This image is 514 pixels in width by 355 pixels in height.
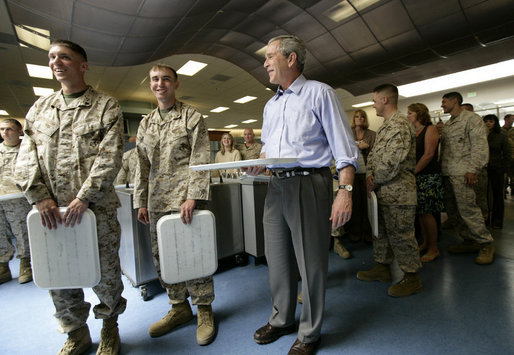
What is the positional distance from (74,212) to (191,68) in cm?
594

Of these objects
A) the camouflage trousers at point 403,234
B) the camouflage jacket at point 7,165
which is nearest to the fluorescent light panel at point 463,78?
the camouflage trousers at point 403,234

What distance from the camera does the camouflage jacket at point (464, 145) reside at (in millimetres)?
2400

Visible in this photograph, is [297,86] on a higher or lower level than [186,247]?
higher

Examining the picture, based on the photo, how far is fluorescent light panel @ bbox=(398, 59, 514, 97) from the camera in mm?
6219

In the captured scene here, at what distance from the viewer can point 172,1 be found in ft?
9.04

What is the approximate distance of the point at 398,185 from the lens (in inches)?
72.4

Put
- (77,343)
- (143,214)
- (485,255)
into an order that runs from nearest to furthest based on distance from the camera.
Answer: (77,343)
(143,214)
(485,255)

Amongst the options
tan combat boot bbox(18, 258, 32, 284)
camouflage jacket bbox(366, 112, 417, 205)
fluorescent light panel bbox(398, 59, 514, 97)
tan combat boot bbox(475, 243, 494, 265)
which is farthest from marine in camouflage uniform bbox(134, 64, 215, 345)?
fluorescent light panel bbox(398, 59, 514, 97)

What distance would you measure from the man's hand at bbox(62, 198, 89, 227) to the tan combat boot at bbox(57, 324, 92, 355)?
0.65 m

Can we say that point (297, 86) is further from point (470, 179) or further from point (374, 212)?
point (470, 179)

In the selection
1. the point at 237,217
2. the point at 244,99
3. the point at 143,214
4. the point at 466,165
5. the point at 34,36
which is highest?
the point at 244,99

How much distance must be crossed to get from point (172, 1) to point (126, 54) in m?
1.17

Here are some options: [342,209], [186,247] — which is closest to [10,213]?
[186,247]

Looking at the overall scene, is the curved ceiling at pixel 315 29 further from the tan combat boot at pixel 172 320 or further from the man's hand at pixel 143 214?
the tan combat boot at pixel 172 320
